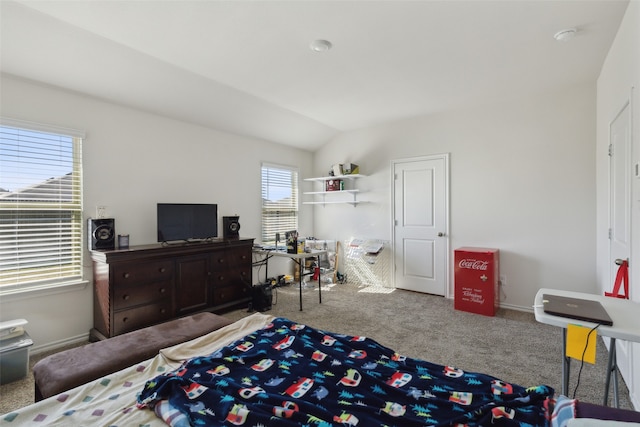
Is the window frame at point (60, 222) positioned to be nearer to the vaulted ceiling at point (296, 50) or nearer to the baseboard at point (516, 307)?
the vaulted ceiling at point (296, 50)

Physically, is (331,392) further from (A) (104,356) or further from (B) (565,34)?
(B) (565,34)

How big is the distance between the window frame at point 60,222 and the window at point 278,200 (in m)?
2.47

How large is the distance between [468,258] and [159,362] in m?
3.47

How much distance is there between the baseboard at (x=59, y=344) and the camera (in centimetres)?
278

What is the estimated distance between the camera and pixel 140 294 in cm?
305

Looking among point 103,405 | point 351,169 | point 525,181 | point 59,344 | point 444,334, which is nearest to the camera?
point 103,405

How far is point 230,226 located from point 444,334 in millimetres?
2907

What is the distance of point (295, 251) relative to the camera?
13.1ft

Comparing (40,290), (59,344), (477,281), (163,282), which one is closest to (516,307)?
(477,281)

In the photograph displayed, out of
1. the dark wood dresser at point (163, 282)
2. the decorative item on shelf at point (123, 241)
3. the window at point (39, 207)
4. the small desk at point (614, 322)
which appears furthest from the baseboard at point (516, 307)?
the window at point (39, 207)

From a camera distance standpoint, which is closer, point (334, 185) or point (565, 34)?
point (565, 34)

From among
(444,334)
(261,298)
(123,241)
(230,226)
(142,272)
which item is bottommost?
(444,334)

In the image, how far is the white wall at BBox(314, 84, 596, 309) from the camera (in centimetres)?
353

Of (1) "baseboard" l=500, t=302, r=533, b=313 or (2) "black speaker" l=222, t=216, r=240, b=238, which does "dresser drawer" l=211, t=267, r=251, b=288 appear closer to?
(2) "black speaker" l=222, t=216, r=240, b=238
